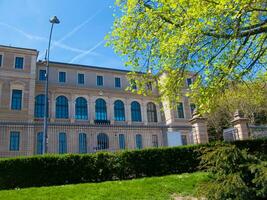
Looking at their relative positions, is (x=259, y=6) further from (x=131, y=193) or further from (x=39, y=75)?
(x=39, y=75)

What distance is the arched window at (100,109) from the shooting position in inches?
1690

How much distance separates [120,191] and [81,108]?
34.1 metres

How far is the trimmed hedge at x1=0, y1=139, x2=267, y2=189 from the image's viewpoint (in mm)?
10688

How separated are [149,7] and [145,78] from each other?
132 inches

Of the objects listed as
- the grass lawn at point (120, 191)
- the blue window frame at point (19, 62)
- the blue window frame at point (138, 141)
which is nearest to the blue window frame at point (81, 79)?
the blue window frame at point (19, 62)

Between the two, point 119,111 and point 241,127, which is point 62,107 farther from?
point 241,127

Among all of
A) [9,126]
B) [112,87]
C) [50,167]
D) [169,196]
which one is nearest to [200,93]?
[169,196]

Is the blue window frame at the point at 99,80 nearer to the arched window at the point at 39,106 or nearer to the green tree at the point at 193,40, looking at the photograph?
the arched window at the point at 39,106

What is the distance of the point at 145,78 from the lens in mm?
13469

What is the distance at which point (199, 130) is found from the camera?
15.3 m

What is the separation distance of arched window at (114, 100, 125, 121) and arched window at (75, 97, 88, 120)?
190 inches

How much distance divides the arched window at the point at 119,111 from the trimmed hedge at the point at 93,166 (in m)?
31.4

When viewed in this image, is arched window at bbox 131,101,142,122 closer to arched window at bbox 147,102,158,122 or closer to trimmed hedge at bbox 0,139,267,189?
arched window at bbox 147,102,158,122

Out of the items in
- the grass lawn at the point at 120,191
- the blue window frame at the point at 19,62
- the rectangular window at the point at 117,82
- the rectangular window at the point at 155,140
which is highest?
the blue window frame at the point at 19,62
